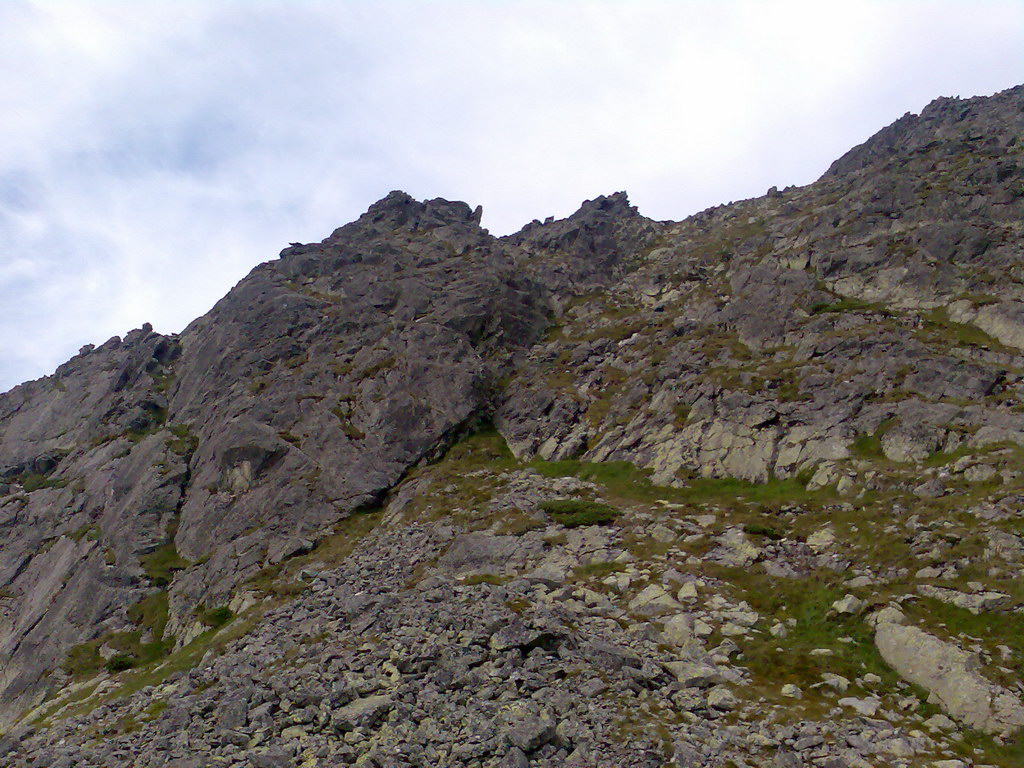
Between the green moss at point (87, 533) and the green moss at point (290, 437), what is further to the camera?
the green moss at point (290, 437)

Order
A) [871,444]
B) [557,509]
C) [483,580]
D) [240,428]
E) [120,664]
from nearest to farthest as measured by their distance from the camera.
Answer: [483,580]
[871,444]
[557,509]
[120,664]
[240,428]

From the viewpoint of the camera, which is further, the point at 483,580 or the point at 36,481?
the point at 36,481

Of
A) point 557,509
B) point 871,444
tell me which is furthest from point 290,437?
point 871,444

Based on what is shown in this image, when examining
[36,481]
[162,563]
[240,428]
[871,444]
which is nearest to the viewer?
[871,444]

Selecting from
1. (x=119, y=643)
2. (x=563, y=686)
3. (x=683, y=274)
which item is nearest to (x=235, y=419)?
(x=119, y=643)

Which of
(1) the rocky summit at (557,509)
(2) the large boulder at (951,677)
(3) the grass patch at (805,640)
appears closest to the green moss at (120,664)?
(1) the rocky summit at (557,509)

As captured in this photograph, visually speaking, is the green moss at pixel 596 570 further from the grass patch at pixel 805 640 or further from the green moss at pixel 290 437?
the green moss at pixel 290 437

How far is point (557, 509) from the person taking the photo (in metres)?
37.3

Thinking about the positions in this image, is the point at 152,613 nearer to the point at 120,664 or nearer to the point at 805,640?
the point at 120,664

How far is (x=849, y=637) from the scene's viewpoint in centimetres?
2209

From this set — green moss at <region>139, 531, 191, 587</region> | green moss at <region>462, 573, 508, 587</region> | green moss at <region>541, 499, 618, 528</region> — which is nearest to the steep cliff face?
green moss at <region>139, 531, 191, 587</region>

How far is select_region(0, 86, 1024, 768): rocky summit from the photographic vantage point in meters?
19.7

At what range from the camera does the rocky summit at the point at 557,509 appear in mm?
19719

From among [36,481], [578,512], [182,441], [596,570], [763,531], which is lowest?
[763,531]
